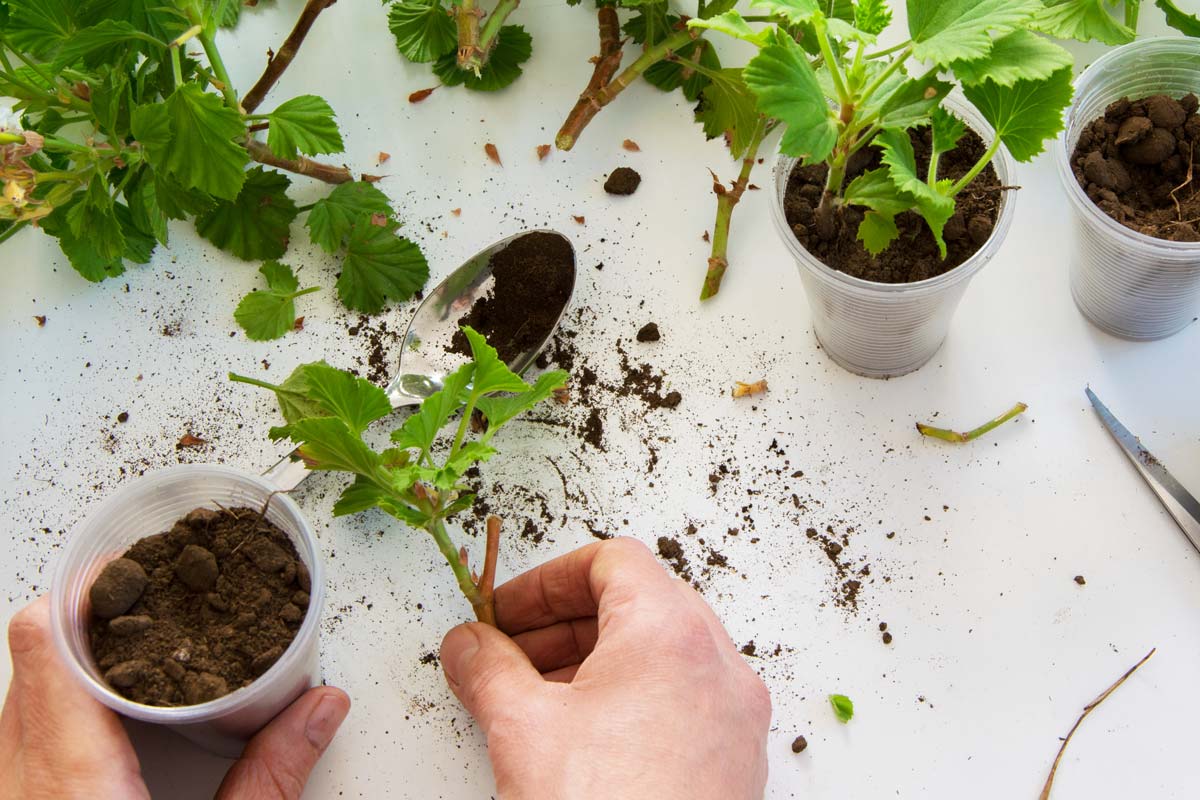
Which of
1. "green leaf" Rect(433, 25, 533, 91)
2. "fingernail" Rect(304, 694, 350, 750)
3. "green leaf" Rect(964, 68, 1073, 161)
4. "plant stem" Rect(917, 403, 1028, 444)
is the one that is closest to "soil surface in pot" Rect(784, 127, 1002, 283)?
"green leaf" Rect(964, 68, 1073, 161)

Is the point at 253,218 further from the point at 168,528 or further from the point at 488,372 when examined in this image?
the point at 488,372

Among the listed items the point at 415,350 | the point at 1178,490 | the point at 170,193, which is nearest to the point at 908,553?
the point at 1178,490

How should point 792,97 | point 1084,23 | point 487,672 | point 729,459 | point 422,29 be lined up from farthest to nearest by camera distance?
point 422,29 < point 729,459 < point 1084,23 < point 487,672 < point 792,97

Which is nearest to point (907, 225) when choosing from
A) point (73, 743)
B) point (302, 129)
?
point (302, 129)

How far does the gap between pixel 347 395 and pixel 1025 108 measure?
24.7 inches

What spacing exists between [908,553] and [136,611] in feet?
2.53

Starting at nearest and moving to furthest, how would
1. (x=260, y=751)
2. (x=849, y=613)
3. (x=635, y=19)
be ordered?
(x=260, y=751) → (x=849, y=613) → (x=635, y=19)

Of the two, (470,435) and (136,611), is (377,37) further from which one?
(136,611)

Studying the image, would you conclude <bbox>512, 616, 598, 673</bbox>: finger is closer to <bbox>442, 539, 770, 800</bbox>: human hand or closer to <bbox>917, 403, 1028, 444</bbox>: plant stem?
<bbox>442, 539, 770, 800</bbox>: human hand

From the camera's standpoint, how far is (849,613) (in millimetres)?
1073

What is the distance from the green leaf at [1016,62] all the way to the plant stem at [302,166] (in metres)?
0.69

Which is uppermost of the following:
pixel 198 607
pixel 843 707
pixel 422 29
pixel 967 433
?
pixel 422 29

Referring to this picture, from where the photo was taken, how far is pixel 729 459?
1.12 metres

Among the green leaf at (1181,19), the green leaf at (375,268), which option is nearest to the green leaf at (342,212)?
the green leaf at (375,268)
